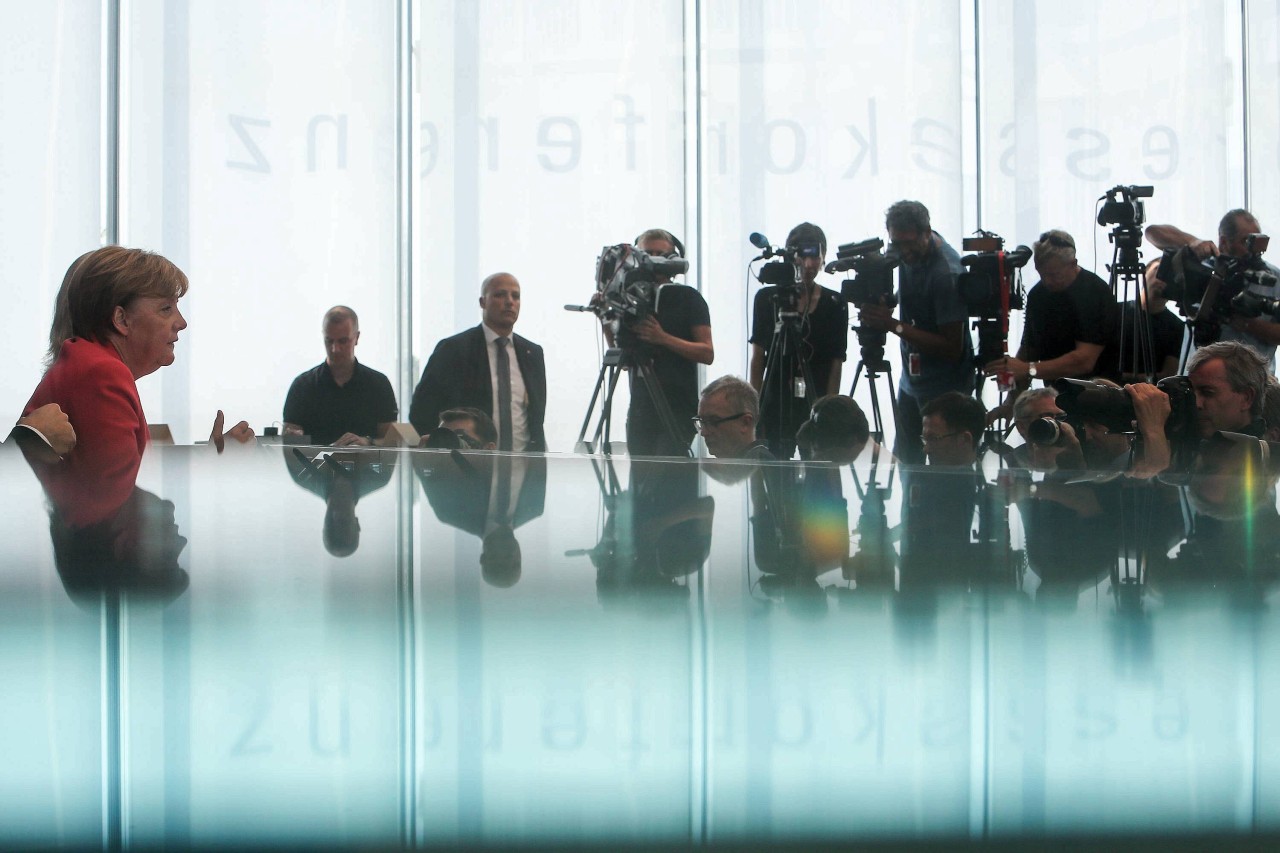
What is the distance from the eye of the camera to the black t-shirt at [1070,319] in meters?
3.19

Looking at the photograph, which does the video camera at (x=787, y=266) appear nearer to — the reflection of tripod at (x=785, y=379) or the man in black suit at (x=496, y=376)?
the reflection of tripod at (x=785, y=379)

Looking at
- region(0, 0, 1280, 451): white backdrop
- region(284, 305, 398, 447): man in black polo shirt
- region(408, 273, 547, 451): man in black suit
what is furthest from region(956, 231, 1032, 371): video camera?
region(0, 0, 1280, 451): white backdrop

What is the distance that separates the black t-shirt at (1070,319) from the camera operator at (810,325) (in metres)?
0.53

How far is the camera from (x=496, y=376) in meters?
3.61

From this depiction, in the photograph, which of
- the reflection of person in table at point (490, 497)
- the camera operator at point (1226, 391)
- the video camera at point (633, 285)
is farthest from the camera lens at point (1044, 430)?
the video camera at point (633, 285)

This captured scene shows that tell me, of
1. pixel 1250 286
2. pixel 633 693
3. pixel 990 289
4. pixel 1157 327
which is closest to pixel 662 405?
pixel 990 289

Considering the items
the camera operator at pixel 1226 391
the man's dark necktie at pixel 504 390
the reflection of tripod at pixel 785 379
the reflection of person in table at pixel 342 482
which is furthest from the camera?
the man's dark necktie at pixel 504 390

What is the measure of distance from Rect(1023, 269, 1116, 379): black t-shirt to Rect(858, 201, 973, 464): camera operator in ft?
0.63

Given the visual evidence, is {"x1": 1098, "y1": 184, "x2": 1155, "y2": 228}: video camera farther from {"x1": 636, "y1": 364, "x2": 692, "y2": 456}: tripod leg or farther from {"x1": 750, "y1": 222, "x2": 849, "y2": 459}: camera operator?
{"x1": 636, "y1": 364, "x2": 692, "y2": 456}: tripod leg

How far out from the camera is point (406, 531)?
1.05 meters

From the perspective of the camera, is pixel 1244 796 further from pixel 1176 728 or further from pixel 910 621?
pixel 910 621

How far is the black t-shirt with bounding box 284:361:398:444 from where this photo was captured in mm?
3684

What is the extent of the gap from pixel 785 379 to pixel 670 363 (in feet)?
1.12

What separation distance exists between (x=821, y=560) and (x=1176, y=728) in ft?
1.23
